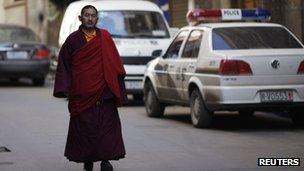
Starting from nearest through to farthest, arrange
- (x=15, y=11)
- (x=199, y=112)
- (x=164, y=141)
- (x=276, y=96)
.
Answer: (x=164, y=141) → (x=276, y=96) → (x=199, y=112) → (x=15, y=11)

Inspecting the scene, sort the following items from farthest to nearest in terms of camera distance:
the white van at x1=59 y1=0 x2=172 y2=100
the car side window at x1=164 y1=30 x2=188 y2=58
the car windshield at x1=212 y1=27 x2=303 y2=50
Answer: the white van at x1=59 y1=0 x2=172 y2=100 → the car side window at x1=164 y1=30 x2=188 y2=58 → the car windshield at x1=212 y1=27 x2=303 y2=50

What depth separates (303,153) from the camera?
9352 mm

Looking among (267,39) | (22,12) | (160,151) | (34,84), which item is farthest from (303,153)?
(22,12)

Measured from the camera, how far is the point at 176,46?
13.2 meters

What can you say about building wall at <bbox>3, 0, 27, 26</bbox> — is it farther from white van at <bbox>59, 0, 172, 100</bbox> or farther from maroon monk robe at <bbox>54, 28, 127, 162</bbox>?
maroon monk robe at <bbox>54, 28, 127, 162</bbox>

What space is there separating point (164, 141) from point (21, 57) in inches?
435

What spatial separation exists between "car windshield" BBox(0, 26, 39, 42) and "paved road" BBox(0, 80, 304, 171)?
20.7 ft

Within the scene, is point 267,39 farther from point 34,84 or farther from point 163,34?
point 34,84

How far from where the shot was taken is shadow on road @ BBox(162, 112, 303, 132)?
39.6 ft

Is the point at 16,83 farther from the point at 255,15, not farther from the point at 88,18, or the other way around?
the point at 88,18

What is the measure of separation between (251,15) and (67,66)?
19.3ft

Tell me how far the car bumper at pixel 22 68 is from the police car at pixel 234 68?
27.5 feet

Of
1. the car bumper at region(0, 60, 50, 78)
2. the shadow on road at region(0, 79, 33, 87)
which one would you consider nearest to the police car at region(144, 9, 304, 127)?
the car bumper at region(0, 60, 50, 78)

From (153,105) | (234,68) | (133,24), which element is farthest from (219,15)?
(133,24)
